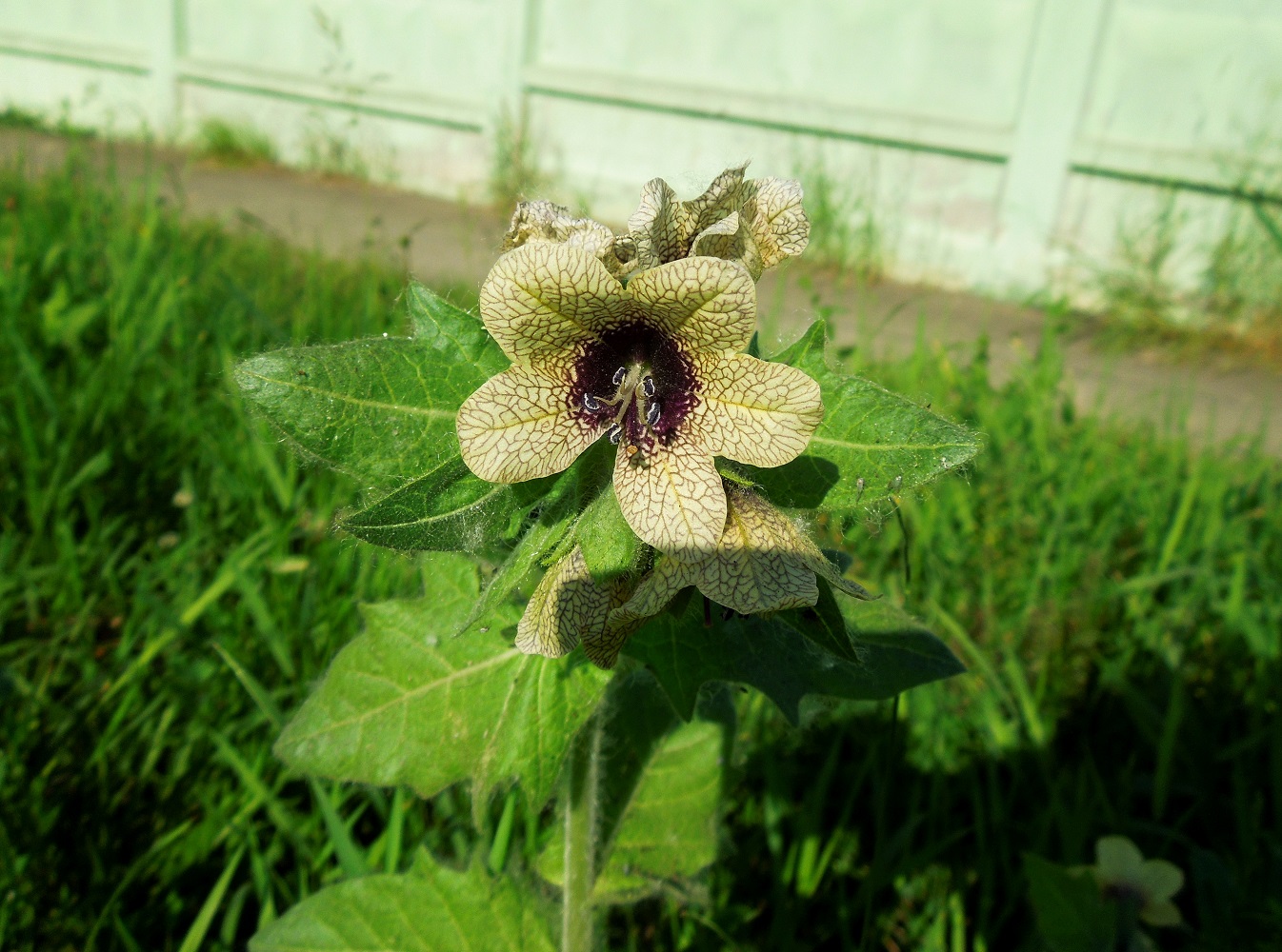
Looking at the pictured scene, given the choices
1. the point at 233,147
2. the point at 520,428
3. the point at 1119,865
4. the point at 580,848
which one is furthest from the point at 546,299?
the point at 233,147

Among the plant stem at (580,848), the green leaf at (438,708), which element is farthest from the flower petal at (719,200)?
the plant stem at (580,848)

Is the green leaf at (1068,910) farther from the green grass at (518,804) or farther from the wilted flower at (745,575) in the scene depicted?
the wilted flower at (745,575)

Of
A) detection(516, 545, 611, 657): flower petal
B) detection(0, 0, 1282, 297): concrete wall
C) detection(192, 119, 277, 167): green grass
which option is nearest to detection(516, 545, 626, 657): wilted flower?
detection(516, 545, 611, 657): flower petal

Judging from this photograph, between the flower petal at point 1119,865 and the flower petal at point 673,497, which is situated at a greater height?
the flower petal at point 673,497

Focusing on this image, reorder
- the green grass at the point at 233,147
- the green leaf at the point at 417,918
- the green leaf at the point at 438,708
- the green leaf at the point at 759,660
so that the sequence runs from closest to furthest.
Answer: the green leaf at the point at 759,660
the green leaf at the point at 438,708
the green leaf at the point at 417,918
the green grass at the point at 233,147

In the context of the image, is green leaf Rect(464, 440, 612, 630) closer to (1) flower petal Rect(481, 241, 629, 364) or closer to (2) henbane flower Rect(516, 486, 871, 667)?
(2) henbane flower Rect(516, 486, 871, 667)

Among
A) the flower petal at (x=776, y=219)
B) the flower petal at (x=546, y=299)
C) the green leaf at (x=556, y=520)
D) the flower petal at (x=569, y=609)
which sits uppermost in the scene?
the flower petal at (x=776, y=219)

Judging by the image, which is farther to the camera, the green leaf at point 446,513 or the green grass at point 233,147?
the green grass at point 233,147

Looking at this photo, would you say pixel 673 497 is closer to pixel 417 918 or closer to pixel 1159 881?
pixel 417 918

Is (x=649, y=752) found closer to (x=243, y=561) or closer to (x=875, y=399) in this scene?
(x=875, y=399)
